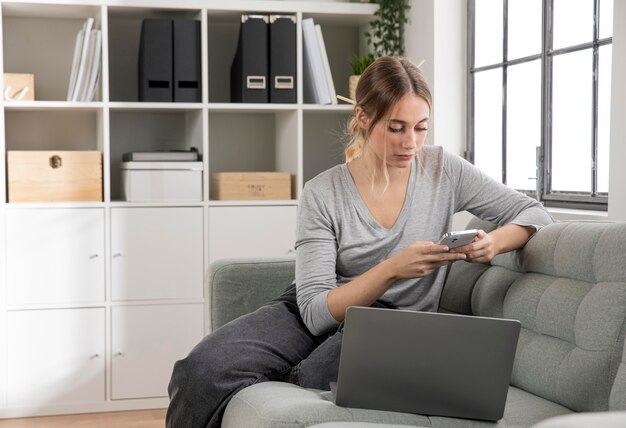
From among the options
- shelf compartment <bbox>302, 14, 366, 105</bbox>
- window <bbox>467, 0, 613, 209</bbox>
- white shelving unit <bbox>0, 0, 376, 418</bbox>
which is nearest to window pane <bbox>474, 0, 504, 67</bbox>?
window <bbox>467, 0, 613, 209</bbox>

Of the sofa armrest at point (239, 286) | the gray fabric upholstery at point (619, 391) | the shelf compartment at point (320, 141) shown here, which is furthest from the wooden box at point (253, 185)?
the gray fabric upholstery at point (619, 391)

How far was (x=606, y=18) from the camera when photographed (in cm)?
280

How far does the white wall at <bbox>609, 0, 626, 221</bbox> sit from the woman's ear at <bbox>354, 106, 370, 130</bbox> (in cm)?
73

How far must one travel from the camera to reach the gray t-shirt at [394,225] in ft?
7.34

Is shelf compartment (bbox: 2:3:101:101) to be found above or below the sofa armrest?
above

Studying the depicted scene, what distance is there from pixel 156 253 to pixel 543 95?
5.54 feet

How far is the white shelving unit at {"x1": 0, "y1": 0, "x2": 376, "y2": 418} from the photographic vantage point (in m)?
3.73

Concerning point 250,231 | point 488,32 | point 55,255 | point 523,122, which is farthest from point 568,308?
point 55,255

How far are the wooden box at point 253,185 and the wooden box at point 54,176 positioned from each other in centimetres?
51

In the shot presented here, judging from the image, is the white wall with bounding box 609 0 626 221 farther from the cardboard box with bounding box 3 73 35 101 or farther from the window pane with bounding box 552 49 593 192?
the cardboard box with bounding box 3 73 35 101

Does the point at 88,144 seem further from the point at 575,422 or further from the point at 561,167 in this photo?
the point at 575,422

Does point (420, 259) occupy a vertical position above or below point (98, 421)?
above

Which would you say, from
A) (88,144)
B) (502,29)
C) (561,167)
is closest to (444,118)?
→ (502,29)

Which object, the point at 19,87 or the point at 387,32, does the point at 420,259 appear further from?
the point at 19,87
